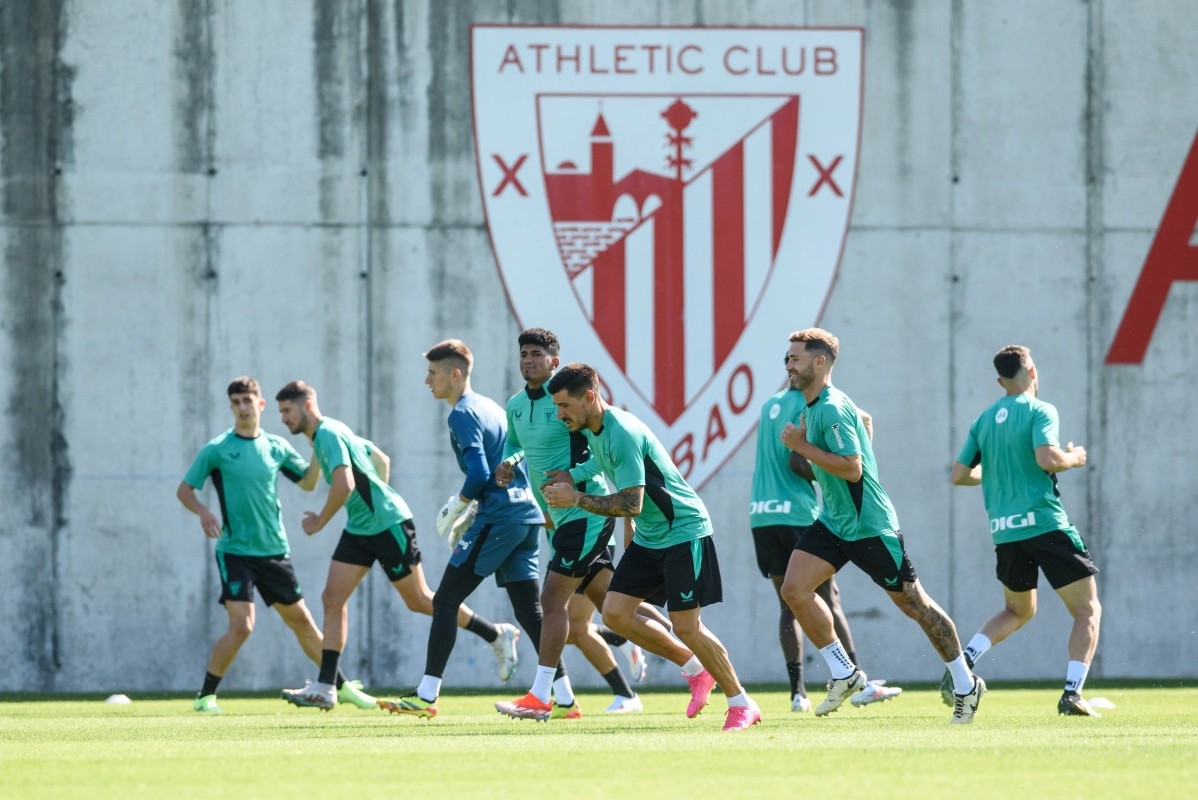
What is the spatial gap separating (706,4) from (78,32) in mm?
5052

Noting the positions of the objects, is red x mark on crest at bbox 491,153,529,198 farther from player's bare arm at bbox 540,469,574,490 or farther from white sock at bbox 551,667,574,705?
player's bare arm at bbox 540,469,574,490

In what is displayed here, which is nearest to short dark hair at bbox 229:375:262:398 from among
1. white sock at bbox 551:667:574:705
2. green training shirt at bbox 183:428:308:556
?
green training shirt at bbox 183:428:308:556

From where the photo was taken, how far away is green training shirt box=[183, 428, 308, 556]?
1177 cm

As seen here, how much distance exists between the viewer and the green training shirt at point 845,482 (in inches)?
355

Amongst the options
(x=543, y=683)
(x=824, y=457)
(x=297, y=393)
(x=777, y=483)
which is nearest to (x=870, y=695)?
(x=777, y=483)

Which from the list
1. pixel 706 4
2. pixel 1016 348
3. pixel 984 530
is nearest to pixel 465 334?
pixel 706 4

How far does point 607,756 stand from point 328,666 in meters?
3.83

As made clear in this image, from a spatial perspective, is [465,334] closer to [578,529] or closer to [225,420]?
[225,420]

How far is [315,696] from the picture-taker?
1069cm

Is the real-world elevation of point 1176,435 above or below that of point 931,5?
below

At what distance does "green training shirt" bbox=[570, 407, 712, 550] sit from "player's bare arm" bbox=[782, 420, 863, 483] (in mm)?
577

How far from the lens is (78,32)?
14.5 metres

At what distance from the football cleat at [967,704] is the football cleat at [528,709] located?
2117 millimetres

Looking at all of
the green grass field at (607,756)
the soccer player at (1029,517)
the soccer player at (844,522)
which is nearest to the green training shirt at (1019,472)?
the soccer player at (1029,517)
